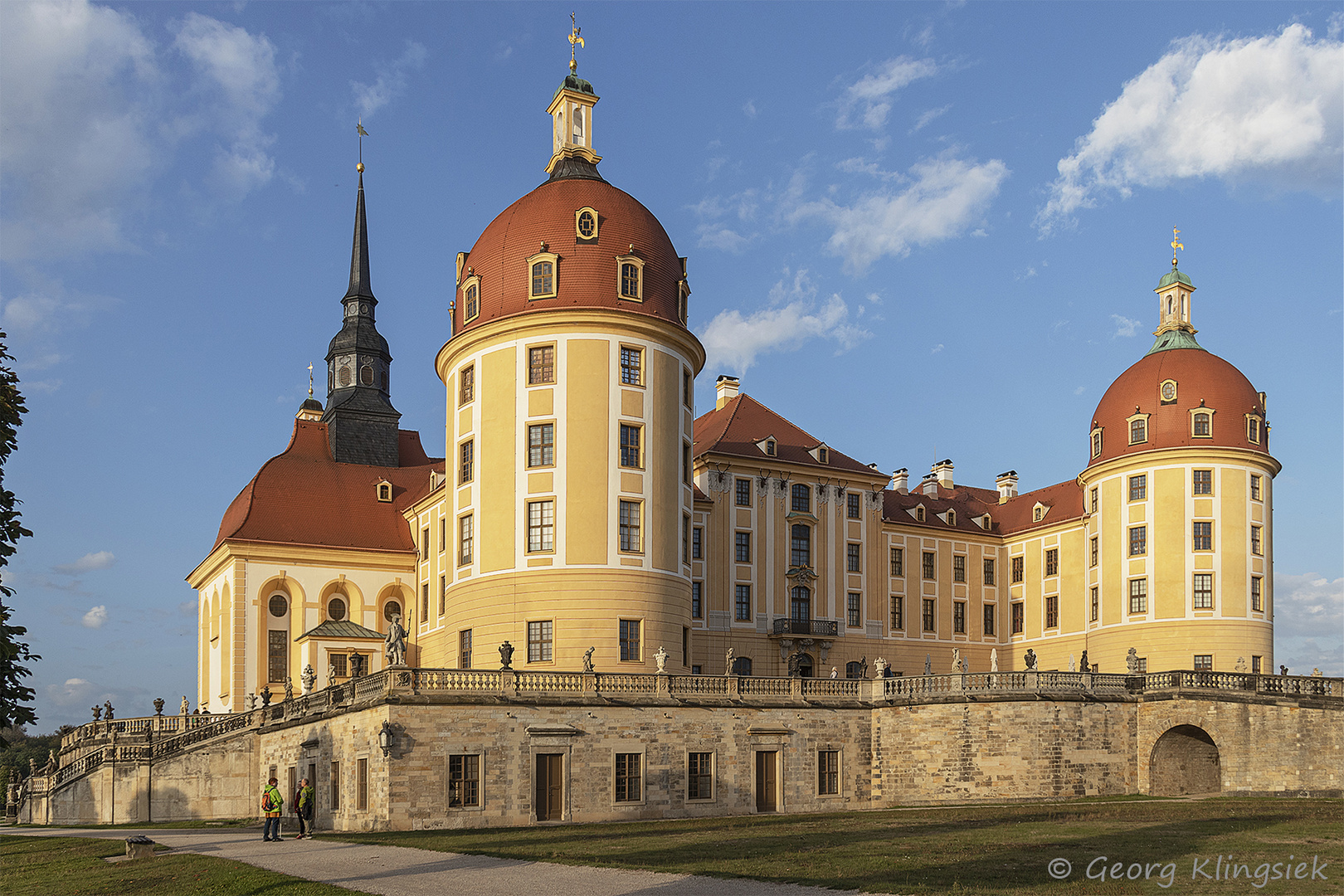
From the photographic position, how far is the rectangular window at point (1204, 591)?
5669 cm

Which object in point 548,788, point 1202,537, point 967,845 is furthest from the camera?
point 1202,537

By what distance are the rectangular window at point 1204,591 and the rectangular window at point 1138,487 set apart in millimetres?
4320

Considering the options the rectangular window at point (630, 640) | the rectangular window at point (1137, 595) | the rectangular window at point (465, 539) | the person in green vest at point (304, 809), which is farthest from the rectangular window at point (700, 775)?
the rectangular window at point (1137, 595)

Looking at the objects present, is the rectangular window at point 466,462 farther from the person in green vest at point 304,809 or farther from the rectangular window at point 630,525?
the person in green vest at point 304,809

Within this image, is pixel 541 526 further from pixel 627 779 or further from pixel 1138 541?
pixel 1138 541

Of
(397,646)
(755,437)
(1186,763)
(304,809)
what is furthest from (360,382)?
(1186,763)

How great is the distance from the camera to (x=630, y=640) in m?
43.8

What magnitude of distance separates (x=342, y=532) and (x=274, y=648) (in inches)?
248

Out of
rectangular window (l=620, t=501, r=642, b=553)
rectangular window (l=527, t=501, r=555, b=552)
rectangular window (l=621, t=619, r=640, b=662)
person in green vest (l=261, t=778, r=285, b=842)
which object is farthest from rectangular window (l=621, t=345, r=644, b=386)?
person in green vest (l=261, t=778, r=285, b=842)

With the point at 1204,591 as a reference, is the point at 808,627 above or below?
below

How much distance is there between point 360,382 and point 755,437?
84.6ft

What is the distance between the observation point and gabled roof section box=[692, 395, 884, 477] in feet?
192

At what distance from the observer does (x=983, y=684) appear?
139 ft

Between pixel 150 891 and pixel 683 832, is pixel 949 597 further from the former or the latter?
pixel 150 891
